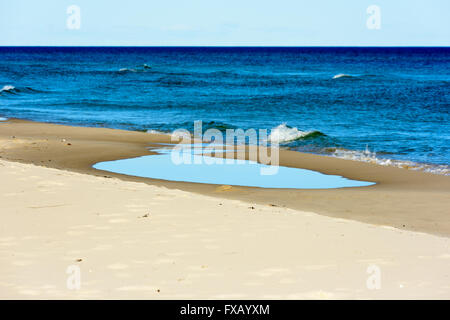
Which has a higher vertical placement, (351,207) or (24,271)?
(24,271)

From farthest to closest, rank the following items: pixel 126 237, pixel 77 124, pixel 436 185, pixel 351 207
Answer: pixel 77 124 → pixel 436 185 → pixel 351 207 → pixel 126 237

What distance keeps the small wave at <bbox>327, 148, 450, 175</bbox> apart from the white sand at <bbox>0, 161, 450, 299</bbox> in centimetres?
748

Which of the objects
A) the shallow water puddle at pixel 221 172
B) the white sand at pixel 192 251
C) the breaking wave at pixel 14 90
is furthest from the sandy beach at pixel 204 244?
the breaking wave at pixel 14 90

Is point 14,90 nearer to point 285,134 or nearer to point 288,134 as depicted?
point 285,134

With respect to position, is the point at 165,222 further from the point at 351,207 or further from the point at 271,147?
the point at 271,147

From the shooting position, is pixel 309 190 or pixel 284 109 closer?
pixel 309 190

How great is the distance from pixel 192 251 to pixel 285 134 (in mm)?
14333

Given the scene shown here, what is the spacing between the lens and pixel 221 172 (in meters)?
12.5

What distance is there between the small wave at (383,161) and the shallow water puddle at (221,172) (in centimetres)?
290

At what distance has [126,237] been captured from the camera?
5.96m

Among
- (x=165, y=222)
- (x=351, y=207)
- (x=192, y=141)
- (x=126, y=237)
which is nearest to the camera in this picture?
(x=126, y=237)

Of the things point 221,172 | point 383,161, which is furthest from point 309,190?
point 383,161
